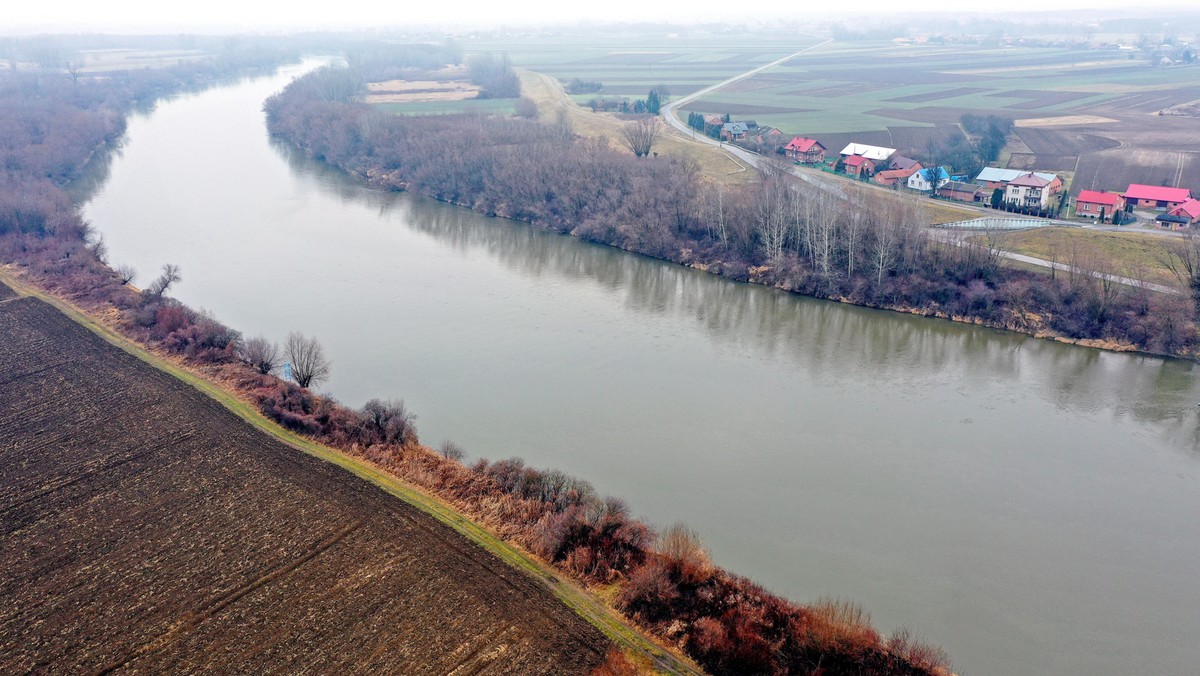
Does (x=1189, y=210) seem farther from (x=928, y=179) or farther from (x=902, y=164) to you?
(x=902, y=164)

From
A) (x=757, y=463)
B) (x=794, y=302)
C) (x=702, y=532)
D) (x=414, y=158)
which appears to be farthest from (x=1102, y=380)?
(x=414, y=158)

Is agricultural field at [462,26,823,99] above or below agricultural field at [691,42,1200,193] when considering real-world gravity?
above

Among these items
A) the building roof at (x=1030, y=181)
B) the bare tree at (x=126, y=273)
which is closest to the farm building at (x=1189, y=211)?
the building roof at (x=1030, y=181)

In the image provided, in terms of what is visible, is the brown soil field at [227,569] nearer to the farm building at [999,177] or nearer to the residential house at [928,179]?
the residential house at [928,179]

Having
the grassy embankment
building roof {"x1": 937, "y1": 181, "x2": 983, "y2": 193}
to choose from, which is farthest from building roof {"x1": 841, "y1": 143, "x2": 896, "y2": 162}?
the grassy embankment

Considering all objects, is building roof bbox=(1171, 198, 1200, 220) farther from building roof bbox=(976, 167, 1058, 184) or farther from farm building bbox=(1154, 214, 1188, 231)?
building roof bbox=(976, 167, 1058, 184)
